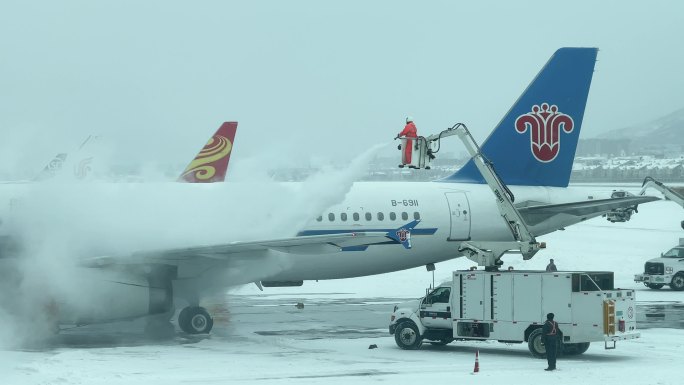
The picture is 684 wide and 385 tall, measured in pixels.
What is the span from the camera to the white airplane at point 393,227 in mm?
29891

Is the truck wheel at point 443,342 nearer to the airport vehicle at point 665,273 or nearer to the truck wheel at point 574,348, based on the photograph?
the truck wheel at point 574,348

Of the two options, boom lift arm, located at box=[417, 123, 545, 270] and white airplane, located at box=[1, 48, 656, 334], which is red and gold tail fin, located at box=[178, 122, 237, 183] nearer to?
white airplane, located at box=[1, 48, 656, 334]

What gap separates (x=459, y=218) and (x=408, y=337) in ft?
27.2

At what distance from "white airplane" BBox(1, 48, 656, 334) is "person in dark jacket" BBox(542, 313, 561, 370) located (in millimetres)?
5608

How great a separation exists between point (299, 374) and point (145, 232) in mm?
9482

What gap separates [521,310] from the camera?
27.3 metres

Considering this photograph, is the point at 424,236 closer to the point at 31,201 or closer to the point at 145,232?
the point at 145,232

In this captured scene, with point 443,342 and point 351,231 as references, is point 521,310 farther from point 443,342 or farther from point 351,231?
point 351,231

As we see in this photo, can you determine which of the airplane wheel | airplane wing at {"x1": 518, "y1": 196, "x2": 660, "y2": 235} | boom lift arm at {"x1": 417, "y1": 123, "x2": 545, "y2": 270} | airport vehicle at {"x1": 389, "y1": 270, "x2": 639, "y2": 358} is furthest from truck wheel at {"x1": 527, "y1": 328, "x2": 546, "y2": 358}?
the airplane wheel

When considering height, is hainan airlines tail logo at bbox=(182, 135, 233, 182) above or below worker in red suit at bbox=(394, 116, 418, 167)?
above

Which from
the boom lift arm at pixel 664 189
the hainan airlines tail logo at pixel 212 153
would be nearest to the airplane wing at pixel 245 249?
the boom lift arm at pixel 664 189

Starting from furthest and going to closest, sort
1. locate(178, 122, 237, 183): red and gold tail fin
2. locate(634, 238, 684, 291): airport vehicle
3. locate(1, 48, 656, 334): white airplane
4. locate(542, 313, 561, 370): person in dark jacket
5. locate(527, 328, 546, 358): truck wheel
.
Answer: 1. locate(178, 122, 237, 183): red and gold tail fin
2. locate(634, 238, 684, 291): airport vehicle
3. locate(1, 48, 656, 334): white airplane
4. locate(527, 328, 546, 358): truck wheel
5. locate(542, 313, 561, 370): person in dark jacket

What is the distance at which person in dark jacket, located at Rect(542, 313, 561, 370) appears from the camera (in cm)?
2456

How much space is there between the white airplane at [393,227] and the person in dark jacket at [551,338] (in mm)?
5608
